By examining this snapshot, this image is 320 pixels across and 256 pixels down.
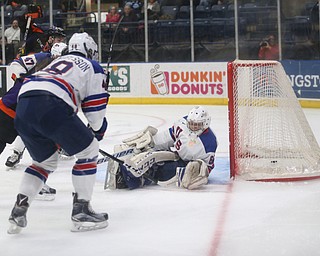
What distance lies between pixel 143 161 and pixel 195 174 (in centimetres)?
34

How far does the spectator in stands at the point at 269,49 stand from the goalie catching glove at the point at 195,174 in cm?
710

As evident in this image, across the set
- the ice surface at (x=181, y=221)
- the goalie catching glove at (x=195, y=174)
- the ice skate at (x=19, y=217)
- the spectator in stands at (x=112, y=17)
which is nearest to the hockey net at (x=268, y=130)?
the ice surface at (x=181, y=221)

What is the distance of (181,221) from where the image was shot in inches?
158

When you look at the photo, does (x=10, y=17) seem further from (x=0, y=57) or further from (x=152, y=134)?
(x=152, y=134)

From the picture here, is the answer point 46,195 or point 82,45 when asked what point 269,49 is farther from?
point 82,45

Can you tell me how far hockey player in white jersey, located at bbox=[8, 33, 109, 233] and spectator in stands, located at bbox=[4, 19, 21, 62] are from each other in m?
9.28

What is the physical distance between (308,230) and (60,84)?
138 cm

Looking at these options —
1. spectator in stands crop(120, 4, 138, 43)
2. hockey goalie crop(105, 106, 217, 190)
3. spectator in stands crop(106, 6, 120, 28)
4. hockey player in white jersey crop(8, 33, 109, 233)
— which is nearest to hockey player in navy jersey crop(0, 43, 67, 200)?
hockey goalie crop(105, 106, 217, 190)

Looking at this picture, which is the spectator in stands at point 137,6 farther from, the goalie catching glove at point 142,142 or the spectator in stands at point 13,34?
the goalie catching glove at point 142,142

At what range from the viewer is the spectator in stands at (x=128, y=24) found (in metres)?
12.6

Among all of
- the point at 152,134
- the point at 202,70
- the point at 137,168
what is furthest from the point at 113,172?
the point at 202,70

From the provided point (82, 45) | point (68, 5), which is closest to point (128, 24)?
point (68, 5)

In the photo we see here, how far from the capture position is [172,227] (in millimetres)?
3871

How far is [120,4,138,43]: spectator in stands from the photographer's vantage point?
1259cm
